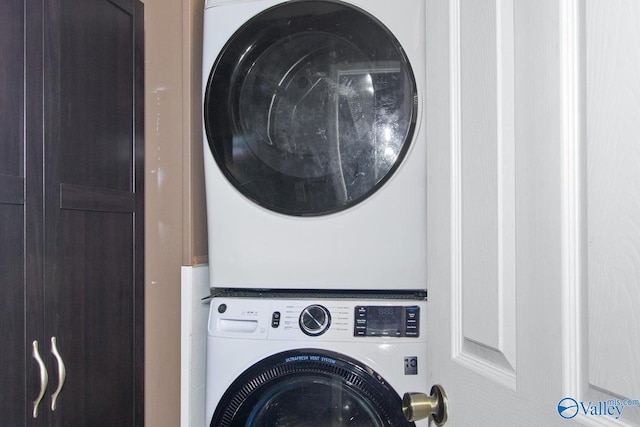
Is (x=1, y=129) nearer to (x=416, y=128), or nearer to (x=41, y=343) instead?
(x=41, y=343)

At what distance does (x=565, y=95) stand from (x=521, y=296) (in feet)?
0.84

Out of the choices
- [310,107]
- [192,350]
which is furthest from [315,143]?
[192,350]

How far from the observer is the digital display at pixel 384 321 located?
55.1 inches

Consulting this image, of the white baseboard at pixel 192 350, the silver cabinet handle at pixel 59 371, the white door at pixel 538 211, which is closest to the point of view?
the white door at pixel 538 211

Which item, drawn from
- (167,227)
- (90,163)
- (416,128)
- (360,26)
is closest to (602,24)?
(416,128)

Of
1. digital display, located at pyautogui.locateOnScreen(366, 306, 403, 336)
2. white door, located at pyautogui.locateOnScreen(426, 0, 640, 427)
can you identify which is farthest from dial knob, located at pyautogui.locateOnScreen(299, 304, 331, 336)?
white door, located at pyautogui.locateOnScreen(426, 0, 640, 427)

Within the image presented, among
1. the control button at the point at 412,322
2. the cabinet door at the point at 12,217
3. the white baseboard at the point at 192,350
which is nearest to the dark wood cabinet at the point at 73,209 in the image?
the cabinet door at the point at 12,217

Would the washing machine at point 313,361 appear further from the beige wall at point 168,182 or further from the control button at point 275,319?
the beige wall at point 168,182

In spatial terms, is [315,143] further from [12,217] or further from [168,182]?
[12,217]

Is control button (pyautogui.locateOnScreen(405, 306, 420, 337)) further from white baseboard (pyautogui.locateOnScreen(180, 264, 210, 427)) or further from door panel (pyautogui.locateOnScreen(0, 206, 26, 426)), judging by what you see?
door panel (pyautogui.locateOnScreen(0, 206, 26, 426))

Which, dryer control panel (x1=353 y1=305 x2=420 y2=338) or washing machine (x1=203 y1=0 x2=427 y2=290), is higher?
washing machine (x1=203 y1=0 x2=427 y2=290)

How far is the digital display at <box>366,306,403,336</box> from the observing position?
4.59ft

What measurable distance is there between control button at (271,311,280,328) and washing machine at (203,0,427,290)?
0.25 ft

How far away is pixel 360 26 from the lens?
4.80 feet
